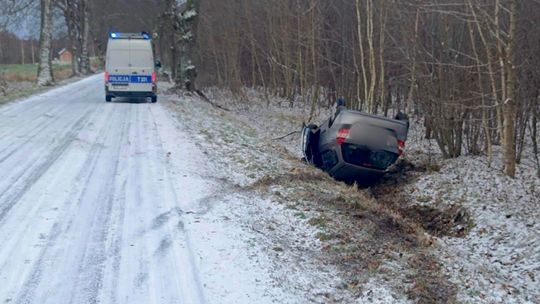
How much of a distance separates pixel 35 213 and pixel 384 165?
21.1ft

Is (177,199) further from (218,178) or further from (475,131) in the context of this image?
(475,131)

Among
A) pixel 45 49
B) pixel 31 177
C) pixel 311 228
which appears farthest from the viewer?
pixel 45 49

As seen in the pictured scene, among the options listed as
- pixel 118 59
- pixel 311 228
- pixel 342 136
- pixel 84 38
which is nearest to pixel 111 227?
pixel 311 228

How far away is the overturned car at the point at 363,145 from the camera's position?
1069 centimetres

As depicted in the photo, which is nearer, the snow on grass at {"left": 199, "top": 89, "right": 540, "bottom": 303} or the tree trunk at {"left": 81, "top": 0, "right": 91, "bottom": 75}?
the snow on grass at {"left": 199, "top": 89, "right": 540, "bottom": 303}

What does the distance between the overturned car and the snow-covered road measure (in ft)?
8.52

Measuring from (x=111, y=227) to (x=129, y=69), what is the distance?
1474cm

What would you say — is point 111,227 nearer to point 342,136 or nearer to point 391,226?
point 391,226

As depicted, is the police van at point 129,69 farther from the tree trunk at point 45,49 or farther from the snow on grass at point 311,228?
the snow on grass at point 311,228

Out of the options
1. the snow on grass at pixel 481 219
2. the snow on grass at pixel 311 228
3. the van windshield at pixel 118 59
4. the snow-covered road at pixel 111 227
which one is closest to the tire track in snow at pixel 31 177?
the snow-covered road at pixel 111 227

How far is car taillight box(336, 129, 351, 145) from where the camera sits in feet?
35.4

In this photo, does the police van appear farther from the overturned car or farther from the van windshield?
the overturned car

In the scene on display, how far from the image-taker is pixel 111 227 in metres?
6.70

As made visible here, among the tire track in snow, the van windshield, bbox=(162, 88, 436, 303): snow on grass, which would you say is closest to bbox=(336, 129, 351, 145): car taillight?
bbox=(162, 88, 436, 303): snow on grass
